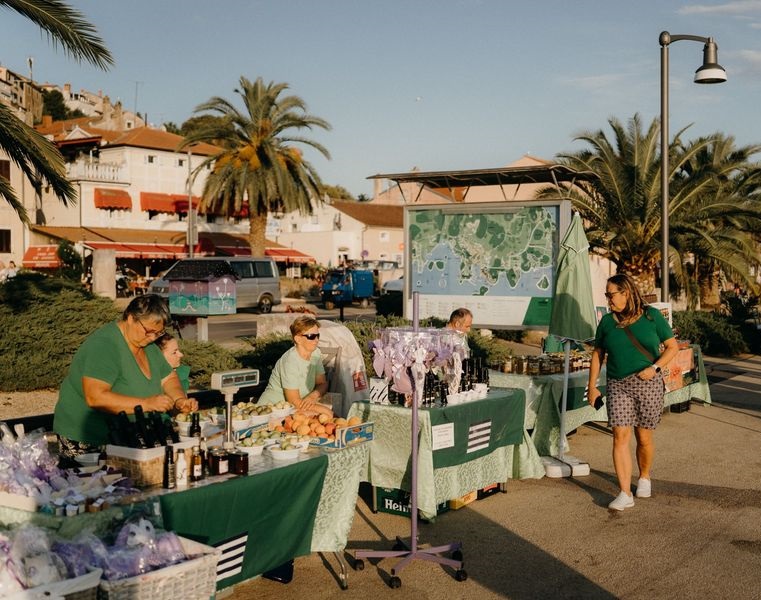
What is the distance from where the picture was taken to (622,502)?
7289 millimetres

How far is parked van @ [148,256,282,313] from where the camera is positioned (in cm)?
3062

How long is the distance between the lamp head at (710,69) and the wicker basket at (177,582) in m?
12.4

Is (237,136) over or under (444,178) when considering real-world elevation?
over

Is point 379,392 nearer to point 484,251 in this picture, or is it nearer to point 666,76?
point 484,251

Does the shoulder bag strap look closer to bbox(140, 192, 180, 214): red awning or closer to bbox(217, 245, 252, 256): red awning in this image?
bbox(217, 245, 252, 256): red awning

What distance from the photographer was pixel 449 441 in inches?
269

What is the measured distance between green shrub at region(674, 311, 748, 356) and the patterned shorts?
13211 mm

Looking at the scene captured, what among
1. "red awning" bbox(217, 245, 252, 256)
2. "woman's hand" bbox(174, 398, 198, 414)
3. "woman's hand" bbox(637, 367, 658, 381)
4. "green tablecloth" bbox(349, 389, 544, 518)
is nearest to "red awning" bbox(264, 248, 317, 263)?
"red awning" bbox(217, 245, 252, 256)

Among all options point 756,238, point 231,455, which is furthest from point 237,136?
point 231,455

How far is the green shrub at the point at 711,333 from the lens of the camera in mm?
19984

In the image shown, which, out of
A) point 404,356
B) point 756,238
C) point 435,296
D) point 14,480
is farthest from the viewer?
point 756,238

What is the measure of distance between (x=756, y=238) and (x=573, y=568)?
26414 mm

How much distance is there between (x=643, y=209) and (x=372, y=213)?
4906 cm

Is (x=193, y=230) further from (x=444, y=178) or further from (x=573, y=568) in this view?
(x=573, y=568)
